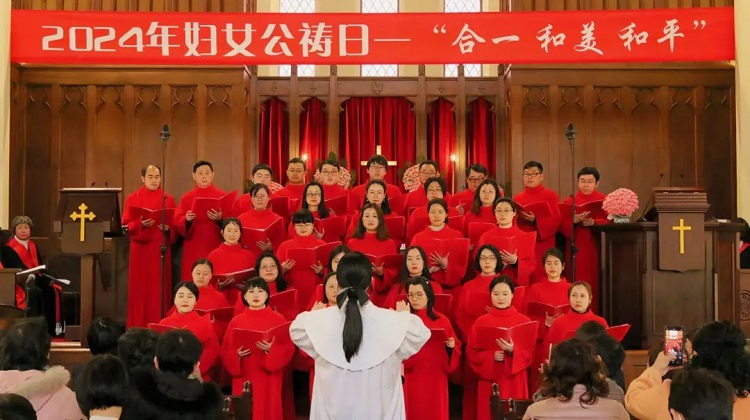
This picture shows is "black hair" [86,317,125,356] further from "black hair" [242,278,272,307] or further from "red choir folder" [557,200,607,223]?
"red choir folder" [557,200,607,223]

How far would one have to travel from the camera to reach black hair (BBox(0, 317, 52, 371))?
379 centimetres

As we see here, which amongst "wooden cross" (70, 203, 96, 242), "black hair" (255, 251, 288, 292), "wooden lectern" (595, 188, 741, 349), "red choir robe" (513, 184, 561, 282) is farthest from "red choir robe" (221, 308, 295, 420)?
"wooden lectern" (595, 188, 741, 349)

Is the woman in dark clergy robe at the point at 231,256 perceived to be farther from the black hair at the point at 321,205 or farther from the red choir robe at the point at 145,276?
the red choir robe at the point at 145,276

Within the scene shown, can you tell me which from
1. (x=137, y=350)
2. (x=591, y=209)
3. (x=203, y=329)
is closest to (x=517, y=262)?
(x=591, y=209)

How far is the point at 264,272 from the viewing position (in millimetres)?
6605

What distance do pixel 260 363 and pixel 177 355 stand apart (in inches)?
102

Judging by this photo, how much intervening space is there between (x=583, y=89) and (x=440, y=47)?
2.13m

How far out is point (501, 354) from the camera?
5.94 metres

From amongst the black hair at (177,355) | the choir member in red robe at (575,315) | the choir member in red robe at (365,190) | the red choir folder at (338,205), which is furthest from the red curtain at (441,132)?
the black hair at (177,355)

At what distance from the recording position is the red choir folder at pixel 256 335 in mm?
5840

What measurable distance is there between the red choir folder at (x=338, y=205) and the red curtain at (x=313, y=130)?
352cm

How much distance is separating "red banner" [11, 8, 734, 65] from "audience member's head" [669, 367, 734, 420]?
261 inches

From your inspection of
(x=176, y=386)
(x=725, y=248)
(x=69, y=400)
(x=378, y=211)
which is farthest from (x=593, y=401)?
(x=725, y=248)

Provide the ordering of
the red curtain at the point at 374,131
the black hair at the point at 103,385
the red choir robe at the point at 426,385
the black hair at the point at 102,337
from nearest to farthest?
the black hair at the point at 103,385, the black hair at the point at 102,337, the red choir robe at the point at 426,385, the red curtain at the point at 374,131
